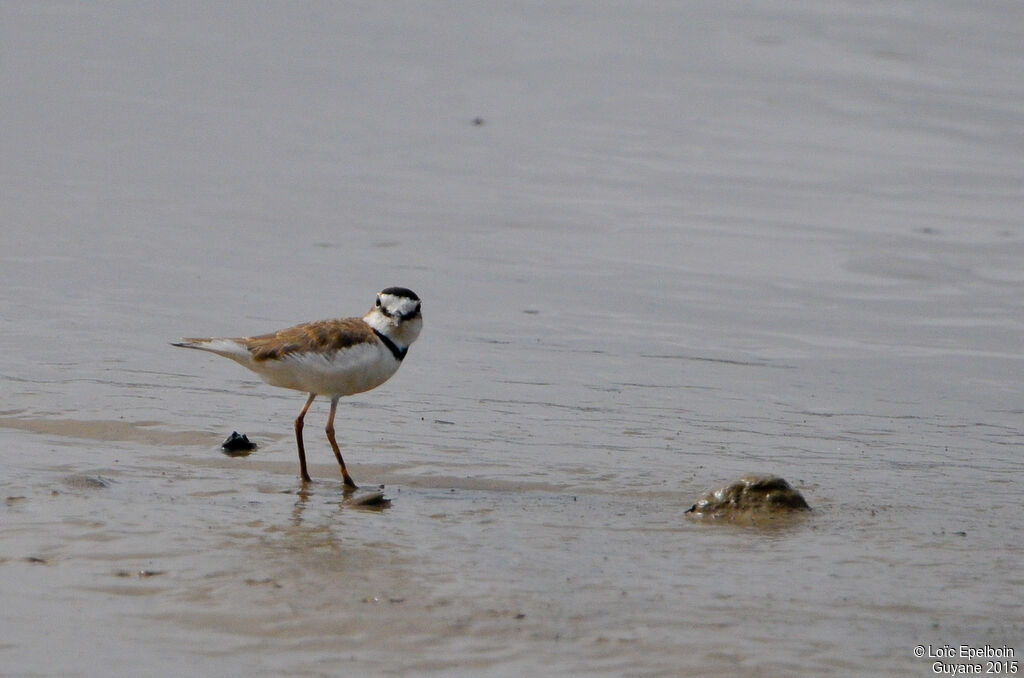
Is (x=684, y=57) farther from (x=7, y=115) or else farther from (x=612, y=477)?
(x=612, y=477)

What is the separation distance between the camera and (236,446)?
736 centimetres

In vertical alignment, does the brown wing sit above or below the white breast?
above

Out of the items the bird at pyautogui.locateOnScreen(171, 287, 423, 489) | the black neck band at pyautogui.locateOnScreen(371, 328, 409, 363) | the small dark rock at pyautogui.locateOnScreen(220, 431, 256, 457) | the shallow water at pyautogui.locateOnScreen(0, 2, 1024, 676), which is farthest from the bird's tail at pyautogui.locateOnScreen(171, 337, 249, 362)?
the black neck band at pyautogui.locateOnScreen(371, 328, 409, 363)

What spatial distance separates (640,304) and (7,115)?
7.77m

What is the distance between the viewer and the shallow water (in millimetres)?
5129

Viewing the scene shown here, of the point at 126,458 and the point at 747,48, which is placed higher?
the point at 747,48

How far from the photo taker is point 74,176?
13117 mm

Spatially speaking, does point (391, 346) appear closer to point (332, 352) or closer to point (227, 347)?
point (332, 352)

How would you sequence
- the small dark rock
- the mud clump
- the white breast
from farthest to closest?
the small dark rock → the white breast → the mud clump

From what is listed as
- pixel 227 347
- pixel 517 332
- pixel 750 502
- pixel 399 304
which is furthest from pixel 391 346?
pixel 517 332

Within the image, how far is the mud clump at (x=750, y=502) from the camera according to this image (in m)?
6.51

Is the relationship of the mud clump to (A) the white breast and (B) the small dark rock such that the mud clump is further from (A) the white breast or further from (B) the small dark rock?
(B) the small dark rock

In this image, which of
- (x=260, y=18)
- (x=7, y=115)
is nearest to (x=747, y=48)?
(x=260, y=18)

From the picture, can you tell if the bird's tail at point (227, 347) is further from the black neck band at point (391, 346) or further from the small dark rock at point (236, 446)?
the black neck band at point (391, 346)
